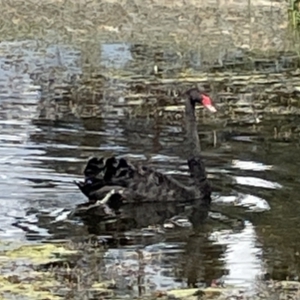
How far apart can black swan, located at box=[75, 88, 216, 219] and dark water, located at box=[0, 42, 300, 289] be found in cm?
16

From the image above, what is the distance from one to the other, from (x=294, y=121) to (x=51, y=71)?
441 centimetres

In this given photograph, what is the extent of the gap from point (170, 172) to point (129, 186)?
3.92 feet

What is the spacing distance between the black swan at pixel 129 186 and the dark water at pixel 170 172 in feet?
0.54

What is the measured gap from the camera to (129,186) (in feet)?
28.7

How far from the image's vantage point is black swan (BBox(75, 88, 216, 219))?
869 cm

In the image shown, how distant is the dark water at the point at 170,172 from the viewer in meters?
7.24

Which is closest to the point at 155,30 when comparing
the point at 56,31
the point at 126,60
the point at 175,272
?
the point at 56,31

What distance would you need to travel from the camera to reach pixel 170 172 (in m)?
9.91

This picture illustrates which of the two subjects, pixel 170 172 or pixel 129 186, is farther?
pixel 170 172

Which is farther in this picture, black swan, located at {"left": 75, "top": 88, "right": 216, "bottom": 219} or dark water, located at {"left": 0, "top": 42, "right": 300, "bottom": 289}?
black swan, located at {"left": 75, "top": 88, "right": 216, "bottom": 219}

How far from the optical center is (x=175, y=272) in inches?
272

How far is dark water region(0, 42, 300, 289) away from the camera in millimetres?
7239

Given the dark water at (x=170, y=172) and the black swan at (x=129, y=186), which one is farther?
the black swan at (x=129, y=186)

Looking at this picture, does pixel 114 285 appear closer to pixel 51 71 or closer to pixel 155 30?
pixel 51 71
